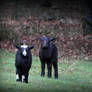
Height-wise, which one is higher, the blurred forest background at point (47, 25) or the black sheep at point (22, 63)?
the blurred forest background at point (47, 25)

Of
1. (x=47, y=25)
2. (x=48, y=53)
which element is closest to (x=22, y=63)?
(x=48, y=53)

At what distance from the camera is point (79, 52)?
24516 mm

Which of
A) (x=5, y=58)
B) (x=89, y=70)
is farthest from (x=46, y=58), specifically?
(x=5, y=58)

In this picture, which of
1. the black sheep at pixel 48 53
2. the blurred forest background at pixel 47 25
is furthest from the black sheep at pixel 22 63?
the blurred forest background at pixel 47 25

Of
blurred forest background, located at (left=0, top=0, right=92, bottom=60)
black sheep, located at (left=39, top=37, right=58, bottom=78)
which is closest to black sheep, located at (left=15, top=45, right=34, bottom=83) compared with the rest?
black sheep, located at (left=39, top=37, right=58, bottom=78)

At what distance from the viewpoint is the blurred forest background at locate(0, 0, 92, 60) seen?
24.7 meters

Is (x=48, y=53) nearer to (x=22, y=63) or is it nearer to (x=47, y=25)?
(x=22, y=63)

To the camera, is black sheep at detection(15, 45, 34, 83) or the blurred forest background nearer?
black sheep at detection(15, 45, 34, 83)

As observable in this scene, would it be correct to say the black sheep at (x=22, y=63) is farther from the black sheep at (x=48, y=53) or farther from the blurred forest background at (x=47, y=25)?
the blurred forest background at (x=47, y=25)

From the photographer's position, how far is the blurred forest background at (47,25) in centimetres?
2471

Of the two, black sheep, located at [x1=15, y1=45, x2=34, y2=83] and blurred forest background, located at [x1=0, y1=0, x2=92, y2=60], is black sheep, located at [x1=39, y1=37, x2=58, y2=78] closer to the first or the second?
black sheep, located at [x1=15, y1=45, x2=34, y2=83]

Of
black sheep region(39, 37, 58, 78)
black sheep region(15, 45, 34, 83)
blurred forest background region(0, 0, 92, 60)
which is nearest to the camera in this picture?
black sheep region(15, 45, 34, 83)

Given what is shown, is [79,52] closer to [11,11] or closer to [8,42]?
[8,42]

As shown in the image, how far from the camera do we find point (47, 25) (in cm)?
2856
